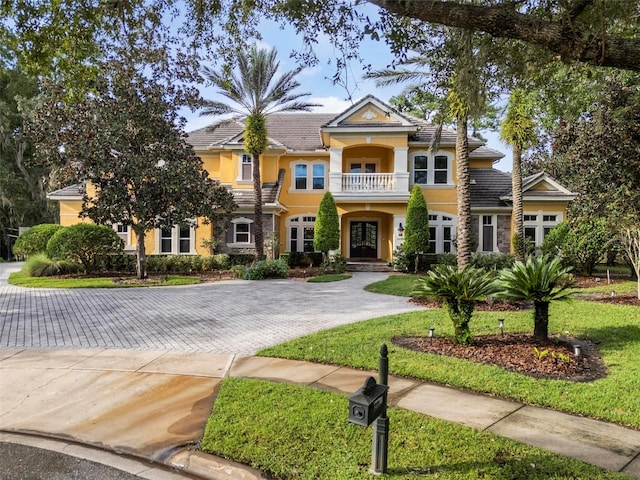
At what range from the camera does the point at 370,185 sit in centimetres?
2167

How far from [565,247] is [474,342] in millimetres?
13583

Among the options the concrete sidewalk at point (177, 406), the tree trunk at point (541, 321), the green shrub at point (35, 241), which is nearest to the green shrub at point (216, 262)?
the green shrub at point (35, 241)

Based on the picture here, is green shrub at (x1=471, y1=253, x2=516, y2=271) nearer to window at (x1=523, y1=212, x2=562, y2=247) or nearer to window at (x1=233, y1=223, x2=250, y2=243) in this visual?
window at (x1=523, y1=212, x2=562, y2=247)

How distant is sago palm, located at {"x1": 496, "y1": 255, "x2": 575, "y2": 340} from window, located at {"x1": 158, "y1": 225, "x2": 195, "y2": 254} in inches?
714

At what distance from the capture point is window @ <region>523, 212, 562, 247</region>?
2128 centimetres

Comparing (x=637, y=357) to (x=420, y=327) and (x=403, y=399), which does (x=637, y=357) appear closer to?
(x=420, y=327)

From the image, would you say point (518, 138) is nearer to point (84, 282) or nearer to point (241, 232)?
point (241, 232)

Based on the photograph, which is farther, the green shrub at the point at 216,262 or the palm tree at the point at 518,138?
the green shrub at the point at 216,262

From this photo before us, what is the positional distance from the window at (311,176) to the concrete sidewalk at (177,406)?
56.4 feet

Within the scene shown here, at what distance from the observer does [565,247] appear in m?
18.2

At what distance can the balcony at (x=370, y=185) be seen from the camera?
69.7 ft

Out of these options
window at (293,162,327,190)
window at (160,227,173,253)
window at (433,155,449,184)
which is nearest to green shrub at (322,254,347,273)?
window at (293,162,327,190)

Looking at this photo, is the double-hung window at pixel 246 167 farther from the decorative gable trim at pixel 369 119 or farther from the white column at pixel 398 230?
the white column at pixel 398 230

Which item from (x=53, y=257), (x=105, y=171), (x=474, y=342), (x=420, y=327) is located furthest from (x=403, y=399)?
(x=53, y=257)
